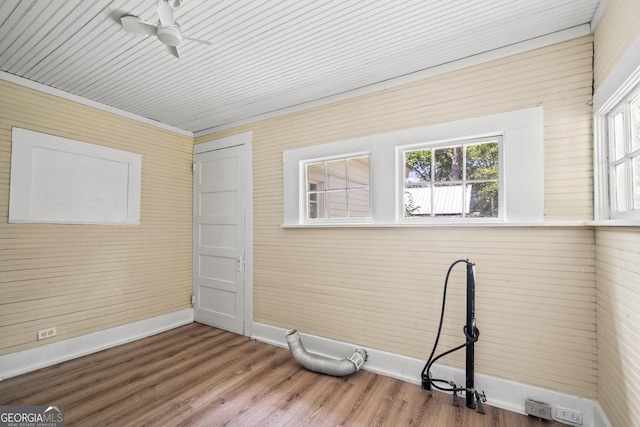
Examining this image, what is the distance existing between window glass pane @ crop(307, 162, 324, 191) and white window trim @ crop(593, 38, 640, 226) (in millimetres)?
2325

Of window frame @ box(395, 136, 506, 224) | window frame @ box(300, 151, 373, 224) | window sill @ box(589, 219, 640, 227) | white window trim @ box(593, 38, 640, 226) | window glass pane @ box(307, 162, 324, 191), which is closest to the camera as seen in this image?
window sill @ box(589, 219, 640, 227)

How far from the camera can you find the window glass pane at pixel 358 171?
9.84 ft

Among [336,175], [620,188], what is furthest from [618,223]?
[336,175]

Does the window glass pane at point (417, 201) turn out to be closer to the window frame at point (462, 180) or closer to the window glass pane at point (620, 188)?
the window frame at point (462, 180)

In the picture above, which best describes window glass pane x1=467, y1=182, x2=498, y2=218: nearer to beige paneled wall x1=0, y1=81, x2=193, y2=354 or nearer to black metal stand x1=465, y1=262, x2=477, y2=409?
black metal stand x1=465, y1=262, x2=477, y2=409

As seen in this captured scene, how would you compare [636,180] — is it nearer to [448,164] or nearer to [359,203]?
[448,164]

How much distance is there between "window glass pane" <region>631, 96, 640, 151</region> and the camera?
63.5 inches

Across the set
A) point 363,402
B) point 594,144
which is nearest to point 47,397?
point 363,402

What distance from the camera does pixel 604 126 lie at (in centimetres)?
194

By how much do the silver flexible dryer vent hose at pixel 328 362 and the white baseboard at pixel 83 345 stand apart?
6.87 feet

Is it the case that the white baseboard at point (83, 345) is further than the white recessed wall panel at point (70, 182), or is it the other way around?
the white recessed wall panel at point (70, 182)

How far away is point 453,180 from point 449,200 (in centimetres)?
18

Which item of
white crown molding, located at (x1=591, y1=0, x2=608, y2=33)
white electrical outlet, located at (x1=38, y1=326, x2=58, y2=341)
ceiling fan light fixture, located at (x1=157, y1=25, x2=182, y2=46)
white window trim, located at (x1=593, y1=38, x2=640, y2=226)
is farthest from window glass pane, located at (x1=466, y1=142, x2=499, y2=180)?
white electrical outlet, located at (x1=38, y1=326, x2=58, y2=341)

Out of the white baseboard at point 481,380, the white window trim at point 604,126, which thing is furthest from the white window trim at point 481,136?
the white baseboard at point 481,380
